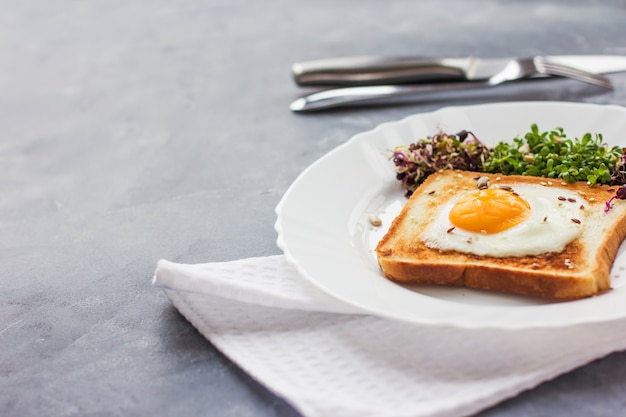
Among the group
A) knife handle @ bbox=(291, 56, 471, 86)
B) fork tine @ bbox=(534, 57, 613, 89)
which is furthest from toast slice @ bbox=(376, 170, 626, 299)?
knife handle @ bbox=(291, 56, 471, 86)

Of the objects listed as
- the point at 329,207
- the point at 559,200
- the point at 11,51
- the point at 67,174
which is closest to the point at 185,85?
the point at 67,174

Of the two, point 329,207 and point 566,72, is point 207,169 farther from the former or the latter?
point 566,72

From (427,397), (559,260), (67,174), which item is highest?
(559,260)

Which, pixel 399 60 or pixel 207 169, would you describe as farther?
pixel 399 60

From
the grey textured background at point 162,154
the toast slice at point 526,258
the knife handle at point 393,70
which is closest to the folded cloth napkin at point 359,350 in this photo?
the grey textured background at point 162,154

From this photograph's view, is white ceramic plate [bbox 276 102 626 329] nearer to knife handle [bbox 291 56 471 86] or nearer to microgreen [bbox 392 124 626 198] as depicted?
microgreen [bbox 392 124 626 198]

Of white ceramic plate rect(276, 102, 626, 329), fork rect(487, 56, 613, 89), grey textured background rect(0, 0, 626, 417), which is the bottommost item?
grey textured background rect(0, 0, 626, 417)

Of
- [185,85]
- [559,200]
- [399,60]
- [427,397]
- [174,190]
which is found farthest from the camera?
[185,85]
